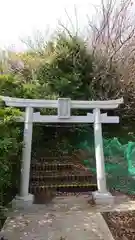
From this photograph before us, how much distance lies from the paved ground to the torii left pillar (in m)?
0.23

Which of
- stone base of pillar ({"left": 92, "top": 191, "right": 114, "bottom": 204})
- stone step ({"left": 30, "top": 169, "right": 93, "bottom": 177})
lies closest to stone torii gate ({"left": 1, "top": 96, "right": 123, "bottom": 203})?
stone base of pillar ({"left": 92, "top": 191, "right": 114, "bottom": 204})

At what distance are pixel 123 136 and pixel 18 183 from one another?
5.48 meters

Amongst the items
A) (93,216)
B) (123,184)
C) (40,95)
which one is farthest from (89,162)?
(93,216)

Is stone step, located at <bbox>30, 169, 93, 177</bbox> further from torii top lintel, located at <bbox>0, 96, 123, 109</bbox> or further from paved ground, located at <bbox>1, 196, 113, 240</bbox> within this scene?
torii top lintel, located at <bbox>0, 96, 123, 109</bbox>

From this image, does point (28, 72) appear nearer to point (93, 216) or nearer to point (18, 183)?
point (18, 183)

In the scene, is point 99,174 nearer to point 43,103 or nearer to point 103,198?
point 103,198

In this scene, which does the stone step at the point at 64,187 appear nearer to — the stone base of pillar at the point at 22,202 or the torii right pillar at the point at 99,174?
the torii right pillar at the point at 99,174

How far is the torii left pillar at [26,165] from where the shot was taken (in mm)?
5020

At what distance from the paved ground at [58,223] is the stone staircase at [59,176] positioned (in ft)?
2.09

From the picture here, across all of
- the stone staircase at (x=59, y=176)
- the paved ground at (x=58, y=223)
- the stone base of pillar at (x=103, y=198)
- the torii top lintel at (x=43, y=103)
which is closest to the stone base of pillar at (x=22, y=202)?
the paved ground at (x=58, y=223)

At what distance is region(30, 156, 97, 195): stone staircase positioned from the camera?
579cm

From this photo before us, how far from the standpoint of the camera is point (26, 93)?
7773mm

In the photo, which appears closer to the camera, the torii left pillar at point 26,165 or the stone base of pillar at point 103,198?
the torii left pillar at point 26,165

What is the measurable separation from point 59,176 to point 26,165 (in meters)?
1.25
